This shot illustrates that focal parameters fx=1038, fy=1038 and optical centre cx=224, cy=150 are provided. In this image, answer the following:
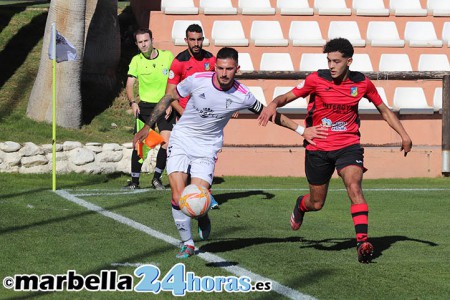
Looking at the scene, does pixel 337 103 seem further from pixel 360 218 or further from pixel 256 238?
pixel 256 238

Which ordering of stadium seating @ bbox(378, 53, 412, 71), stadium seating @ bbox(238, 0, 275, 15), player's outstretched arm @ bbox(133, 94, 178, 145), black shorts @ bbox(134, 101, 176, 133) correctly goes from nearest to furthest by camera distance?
player's outstretched arm @ bbox(133, 94, 178, 145), black shorts @ bbox(134, 101, 176, 133), stadium seating @ bbox(378, 53, 412, 71), stadium seating @ bbox(238, 0, 275, 15)

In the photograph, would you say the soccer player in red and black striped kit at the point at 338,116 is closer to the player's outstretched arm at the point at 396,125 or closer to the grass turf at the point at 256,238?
the player's outstretched arm at the point at 396,125

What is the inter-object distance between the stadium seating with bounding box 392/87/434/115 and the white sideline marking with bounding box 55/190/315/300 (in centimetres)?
764

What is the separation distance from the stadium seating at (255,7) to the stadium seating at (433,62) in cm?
335

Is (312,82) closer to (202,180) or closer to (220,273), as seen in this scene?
(202,180)

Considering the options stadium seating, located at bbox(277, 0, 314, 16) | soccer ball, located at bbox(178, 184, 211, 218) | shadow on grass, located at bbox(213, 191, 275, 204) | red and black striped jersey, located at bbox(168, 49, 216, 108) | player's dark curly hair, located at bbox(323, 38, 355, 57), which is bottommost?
shadow on grass, located at bbox(213, 191, 275, 204)

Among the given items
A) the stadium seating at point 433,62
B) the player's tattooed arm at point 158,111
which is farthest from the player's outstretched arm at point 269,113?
the stadium seating at point 433,62

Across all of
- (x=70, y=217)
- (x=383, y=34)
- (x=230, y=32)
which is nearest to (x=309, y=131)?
(x=70, y=217)

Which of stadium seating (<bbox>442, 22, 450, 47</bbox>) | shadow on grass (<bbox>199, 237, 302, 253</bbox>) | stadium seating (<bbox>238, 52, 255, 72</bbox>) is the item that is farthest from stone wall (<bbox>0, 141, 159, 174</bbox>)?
stadium seating (<bbox>442, 22, 450, 47</bbox>)

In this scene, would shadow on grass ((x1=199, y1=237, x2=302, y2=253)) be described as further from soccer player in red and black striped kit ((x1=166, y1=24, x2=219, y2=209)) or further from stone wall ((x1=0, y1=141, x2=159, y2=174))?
stone wall ((x1=0, y1=141, x2=159, y2=174))

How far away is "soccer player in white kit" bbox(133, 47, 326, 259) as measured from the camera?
992 cm

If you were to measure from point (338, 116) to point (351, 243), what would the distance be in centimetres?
148

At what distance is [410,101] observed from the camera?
20.5 metres

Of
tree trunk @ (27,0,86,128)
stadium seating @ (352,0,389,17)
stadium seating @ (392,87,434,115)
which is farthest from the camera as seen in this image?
stadium seating @ (352,0,389,17)
